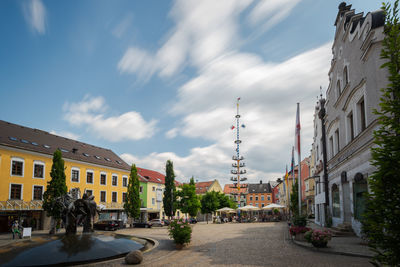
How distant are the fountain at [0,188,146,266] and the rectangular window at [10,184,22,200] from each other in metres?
19.2

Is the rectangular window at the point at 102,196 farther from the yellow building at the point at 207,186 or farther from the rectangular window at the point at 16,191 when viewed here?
the yellow building at the point at 207,186

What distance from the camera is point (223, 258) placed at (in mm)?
13617

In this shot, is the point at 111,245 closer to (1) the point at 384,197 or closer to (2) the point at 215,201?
(1) the point at 384,197

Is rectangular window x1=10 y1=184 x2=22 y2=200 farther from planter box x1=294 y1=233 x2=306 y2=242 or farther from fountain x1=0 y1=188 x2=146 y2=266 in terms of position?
planter box x1=294 y1=233 x2=306 y2=242

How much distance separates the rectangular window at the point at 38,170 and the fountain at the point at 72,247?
20.9 meters

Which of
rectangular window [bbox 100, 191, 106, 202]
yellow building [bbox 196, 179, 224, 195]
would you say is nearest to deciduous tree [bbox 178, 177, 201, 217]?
rectangular window [bbox 100, 191, 106, 202]

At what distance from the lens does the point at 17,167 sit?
34.0m

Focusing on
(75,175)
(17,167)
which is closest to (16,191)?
(17,167)

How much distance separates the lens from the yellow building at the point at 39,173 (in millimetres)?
32781

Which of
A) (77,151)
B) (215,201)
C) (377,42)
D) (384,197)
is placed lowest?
(215,201)

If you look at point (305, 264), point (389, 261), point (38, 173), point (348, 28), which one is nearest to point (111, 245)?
point (305, 264)

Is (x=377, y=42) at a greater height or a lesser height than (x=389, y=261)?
greater

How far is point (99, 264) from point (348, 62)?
1995 centimetres

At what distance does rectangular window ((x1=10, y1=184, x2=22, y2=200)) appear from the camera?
108 feet
